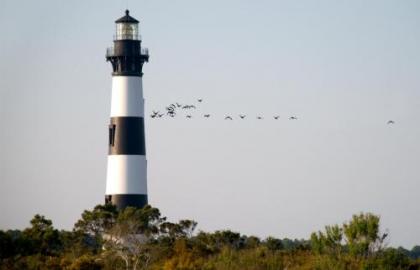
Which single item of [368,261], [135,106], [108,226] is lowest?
[368,261]

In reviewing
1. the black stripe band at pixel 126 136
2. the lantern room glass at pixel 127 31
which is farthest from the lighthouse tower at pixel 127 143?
the lantern room glass at pixel 127 31

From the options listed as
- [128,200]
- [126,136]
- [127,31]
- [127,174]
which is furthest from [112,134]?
[127,31]

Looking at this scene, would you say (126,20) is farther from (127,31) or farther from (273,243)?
(273,243)

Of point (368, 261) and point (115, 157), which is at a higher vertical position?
point (115, 157)

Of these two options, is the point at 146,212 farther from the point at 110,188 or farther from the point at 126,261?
the point at 126,261

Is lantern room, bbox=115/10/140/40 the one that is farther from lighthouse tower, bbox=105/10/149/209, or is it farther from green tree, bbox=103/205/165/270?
green tree, bbox=103/205/165/270

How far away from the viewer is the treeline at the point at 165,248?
6800 cm

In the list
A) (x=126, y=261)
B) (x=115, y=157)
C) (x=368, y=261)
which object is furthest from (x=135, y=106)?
(x=368, y=261)

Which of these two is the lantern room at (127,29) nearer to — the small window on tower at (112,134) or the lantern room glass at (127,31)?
the lantern room glass at (127,31)

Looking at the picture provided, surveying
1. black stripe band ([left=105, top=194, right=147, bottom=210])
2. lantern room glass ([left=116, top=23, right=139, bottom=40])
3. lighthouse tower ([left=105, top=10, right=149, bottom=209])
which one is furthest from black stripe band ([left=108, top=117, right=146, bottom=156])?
lantern room glass ([left=116, top=23, right=139, bottom=40])

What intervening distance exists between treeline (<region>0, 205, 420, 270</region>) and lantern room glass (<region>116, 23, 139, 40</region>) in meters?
10.8

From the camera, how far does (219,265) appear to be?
67.8 metres

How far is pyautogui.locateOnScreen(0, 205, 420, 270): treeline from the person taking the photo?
68000 millimetres

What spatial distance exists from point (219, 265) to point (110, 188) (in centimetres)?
1725
